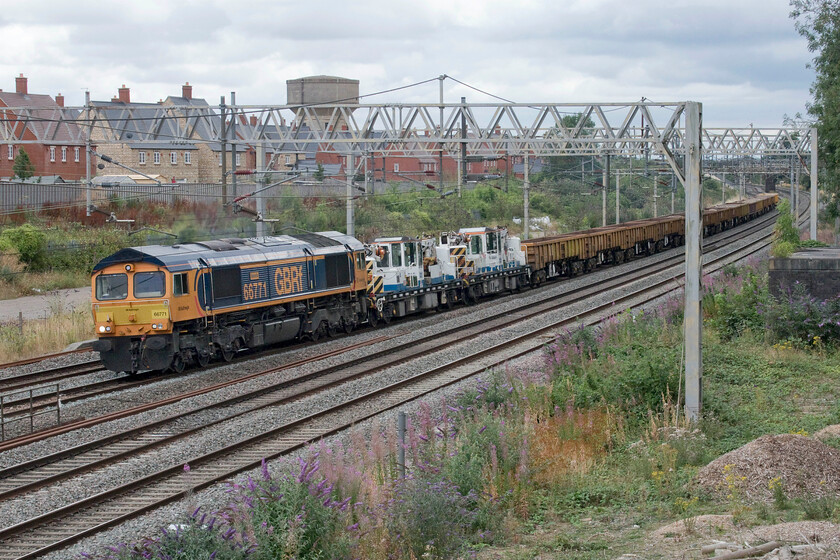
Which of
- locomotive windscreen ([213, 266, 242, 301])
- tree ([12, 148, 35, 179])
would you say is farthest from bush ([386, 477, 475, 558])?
tree ([12, 148, 35, 179])

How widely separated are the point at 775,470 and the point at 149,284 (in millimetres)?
14579

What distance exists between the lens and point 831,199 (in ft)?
147

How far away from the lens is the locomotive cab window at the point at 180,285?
2062 cm

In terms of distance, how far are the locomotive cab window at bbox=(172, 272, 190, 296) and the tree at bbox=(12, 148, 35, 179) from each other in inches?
1586

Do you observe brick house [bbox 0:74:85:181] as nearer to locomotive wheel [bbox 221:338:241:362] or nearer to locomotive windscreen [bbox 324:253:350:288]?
locomotive windscreen [bbox 324:253:350:288]

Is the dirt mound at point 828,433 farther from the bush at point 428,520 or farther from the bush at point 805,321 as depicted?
the bush at point 805,321

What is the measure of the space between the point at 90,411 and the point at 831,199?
125 feet

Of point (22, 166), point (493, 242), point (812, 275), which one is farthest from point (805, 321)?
point (22, 166)

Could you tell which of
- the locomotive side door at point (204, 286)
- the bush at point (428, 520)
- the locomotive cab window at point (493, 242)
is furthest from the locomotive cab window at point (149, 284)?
the locomotive cab window at point (493, 242)

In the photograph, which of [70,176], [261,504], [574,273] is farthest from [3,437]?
[70,176]

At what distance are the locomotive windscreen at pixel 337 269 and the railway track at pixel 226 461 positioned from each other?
10.4ft

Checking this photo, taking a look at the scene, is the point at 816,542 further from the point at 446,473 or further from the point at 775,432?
the point at 775,432

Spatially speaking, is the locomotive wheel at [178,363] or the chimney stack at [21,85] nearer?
the locomotive wheel at [178,363]

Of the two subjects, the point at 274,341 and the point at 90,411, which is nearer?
the point at 90,411
